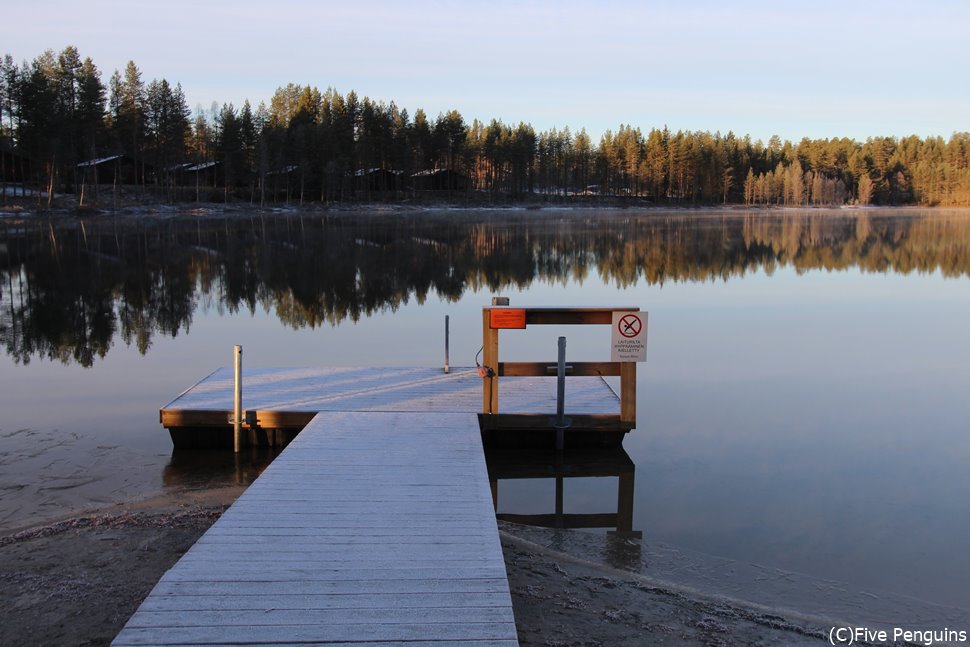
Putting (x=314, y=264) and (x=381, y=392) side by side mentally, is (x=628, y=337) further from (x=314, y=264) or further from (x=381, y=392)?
(x=314, y=264)

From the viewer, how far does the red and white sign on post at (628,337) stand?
9.10 metres

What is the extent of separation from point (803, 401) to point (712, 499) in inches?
189

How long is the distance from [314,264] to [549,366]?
2354 centimetres

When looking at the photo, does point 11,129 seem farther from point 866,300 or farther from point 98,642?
point 98,642

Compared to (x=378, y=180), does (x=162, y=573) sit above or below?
below

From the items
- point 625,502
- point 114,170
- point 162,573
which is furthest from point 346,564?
point 114,170

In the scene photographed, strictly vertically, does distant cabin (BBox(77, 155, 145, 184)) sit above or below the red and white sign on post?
above

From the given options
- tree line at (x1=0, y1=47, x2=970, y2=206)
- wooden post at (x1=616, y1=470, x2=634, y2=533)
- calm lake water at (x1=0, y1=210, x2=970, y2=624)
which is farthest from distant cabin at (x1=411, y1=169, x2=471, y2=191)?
wooden post at (x1=616, y1=470, x2=634, y2=533)

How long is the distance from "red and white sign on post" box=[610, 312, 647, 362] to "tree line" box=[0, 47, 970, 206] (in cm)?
5942

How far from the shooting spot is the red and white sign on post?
910cm

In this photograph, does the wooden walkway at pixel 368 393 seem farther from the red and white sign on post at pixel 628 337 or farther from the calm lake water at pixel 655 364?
the red and white sign on post at pixel 628 337

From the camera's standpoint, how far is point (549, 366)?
30.6 feet

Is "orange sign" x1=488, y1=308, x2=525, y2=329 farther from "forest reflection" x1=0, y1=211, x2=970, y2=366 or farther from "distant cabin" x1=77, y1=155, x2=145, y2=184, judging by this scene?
"distant cabin" x1=77, y1=155, x2=145, y2=184

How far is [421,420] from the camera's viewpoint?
8.89m
